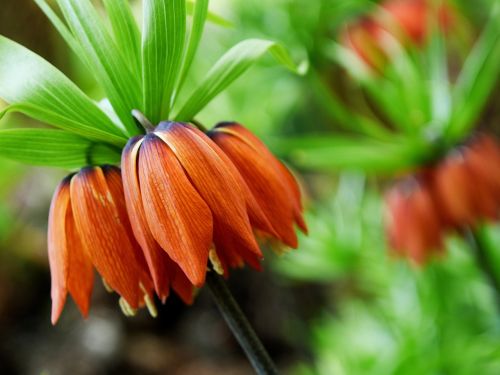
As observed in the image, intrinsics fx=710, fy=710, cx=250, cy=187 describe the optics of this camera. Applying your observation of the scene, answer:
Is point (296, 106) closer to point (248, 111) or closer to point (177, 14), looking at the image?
point (248, 111)

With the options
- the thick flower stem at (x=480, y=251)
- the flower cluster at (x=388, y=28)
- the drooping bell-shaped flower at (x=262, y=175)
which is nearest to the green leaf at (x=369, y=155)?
the thick flower stem at (x=480, y=251)

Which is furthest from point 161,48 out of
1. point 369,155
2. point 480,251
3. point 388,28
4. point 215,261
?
point 388,28

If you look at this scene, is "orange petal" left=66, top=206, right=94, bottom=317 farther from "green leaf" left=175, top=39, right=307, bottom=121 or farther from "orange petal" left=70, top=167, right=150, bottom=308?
"green leaf" left=175, top=39, right=307, bottom=121

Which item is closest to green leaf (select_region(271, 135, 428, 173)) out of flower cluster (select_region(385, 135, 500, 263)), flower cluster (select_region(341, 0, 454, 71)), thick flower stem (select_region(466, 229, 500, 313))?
flower cluster (select_region(385, 135, 500, 263))

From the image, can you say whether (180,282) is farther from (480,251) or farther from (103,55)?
(480,251)

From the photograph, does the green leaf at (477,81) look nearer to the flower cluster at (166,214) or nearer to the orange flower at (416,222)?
the orange flower at (416,222)

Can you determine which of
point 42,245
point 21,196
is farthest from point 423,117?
point 21,196

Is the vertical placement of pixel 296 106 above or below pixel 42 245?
above
